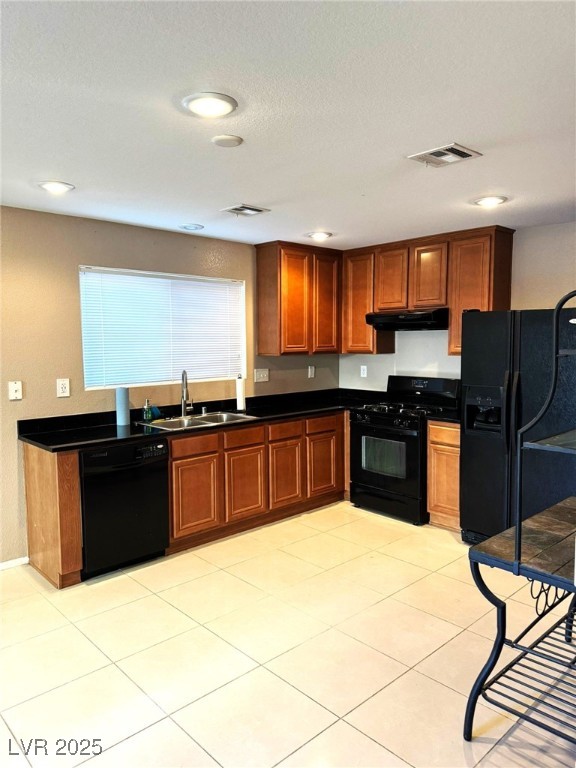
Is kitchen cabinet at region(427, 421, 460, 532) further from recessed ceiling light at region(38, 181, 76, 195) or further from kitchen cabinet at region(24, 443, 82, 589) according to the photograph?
recessed ceiling light at region(38, 181, 76, 195)

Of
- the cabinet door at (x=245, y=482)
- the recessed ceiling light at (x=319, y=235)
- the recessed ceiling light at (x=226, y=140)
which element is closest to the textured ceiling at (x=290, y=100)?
the recessed ceiling light at (x=226, y=140)

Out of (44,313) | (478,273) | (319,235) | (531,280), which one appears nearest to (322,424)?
(319,235)

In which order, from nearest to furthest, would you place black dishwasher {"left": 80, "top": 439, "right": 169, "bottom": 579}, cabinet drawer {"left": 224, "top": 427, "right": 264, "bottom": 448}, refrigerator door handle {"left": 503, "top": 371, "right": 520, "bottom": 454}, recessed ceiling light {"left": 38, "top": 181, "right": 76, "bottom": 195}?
recessed ceiling light {"left": 38, "top": 181, "right": 76, "bottom": 195}, black dishwasher {"left": 80, "top": 439, "right": 169, "bottom": 579}, refrigerator door handle {"left": 503, "top": 371, "right": 520, "bottom": 454}, cabinet drawer {"left": 224, "top": 427, "right": 264, "bottom": 448}

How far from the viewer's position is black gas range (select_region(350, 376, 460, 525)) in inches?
166

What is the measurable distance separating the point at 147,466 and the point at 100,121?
2.09 m

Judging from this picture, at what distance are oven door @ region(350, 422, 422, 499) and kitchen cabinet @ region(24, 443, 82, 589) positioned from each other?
7.73 feet

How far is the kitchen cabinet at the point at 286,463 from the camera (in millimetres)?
4281

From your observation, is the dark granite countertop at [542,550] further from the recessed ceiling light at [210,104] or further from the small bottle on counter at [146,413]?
the small bottle on counter at [146,413]

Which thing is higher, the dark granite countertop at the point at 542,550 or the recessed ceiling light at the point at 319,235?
the recessed ceiling light at the point at 319,235

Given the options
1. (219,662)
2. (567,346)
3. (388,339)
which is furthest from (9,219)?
(567,346)

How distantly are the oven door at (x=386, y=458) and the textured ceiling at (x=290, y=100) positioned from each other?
1.84 meters

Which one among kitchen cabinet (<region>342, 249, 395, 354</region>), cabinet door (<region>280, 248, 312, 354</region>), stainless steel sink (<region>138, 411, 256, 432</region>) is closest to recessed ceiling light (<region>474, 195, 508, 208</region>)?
kitchen cabinet (<region>342, 249, 395, 354</region>)

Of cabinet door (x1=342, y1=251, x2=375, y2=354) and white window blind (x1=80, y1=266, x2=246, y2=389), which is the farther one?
cabinet door (x1=342, y1=251, x2=375, y2=354)

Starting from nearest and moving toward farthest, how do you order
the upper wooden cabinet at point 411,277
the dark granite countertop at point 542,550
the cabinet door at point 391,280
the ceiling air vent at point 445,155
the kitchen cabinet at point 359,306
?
the dark granite countertop at point 542,550
the ceiling air vent at point 445,155
the upper wooden cabinet at point 411,277
the cabinet door at point 391,280
the kitchen cabinet at point 359,306
